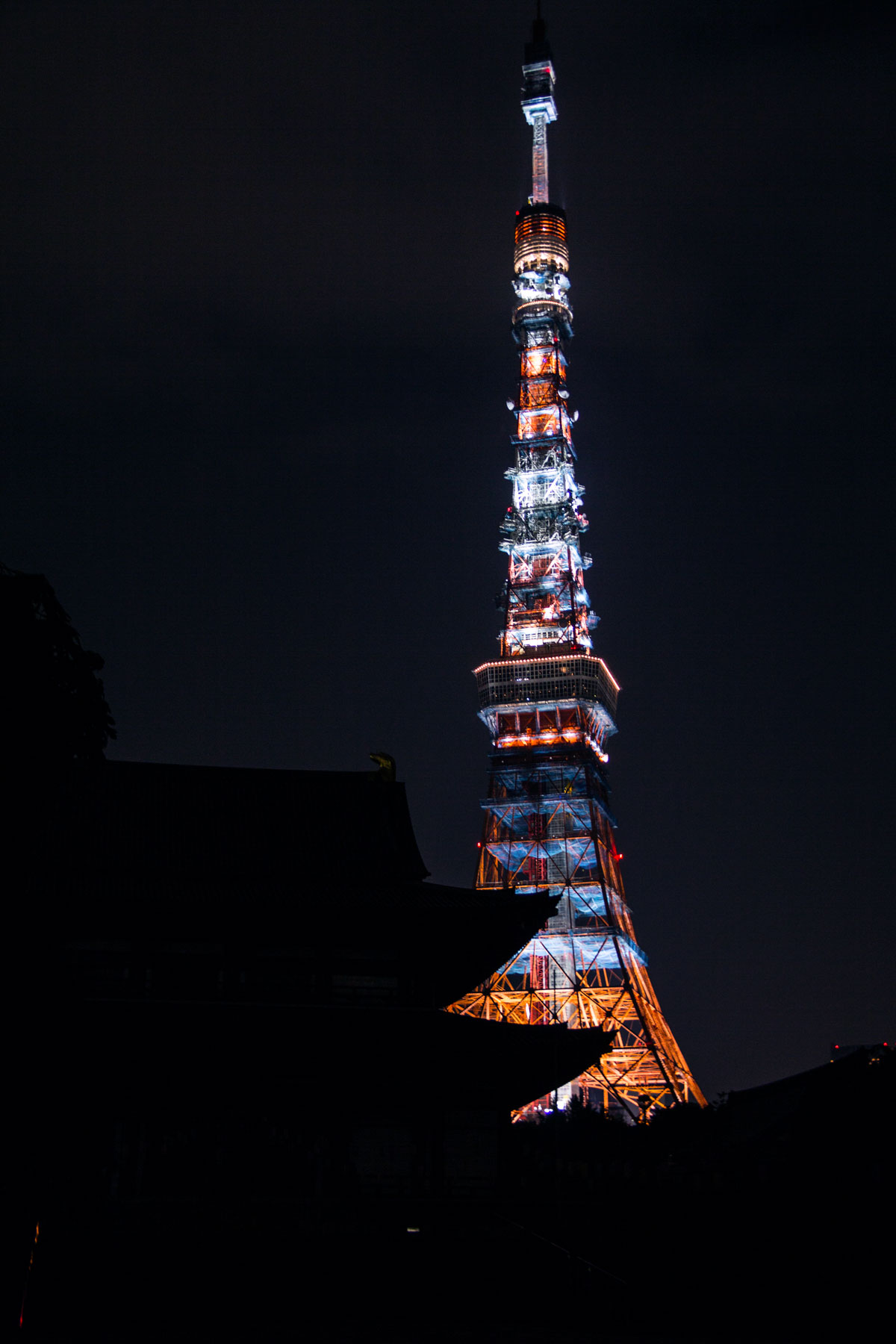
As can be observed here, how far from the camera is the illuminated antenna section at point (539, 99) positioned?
108438 mm

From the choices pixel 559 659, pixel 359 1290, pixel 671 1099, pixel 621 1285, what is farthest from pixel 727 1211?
pixel 559 659

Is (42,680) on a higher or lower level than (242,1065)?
higher

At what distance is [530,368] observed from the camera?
337 ft

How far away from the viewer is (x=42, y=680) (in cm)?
1825

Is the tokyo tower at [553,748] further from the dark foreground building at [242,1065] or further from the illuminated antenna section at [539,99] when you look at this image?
the dark foreground building at [242,1065]

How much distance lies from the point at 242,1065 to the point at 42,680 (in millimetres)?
13452

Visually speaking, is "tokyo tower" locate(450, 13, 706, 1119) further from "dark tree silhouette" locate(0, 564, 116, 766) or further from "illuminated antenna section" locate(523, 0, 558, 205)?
"dark tree silhouette" locate(0, 564, 116, 766)

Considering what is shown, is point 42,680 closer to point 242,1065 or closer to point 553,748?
point 242,1065

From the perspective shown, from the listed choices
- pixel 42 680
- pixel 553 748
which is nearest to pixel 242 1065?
pixel 42 680

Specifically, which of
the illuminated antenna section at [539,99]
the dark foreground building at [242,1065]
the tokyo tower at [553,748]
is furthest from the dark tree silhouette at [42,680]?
the illuminated antenna section at [539,99]

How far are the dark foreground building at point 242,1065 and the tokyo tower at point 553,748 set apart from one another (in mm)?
36501

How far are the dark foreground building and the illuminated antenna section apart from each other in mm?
89350

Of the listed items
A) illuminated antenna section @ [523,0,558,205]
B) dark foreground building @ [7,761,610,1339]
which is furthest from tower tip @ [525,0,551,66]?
dark foreground building @ [7,761,610,1339]

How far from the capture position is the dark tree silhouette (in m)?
18.0
